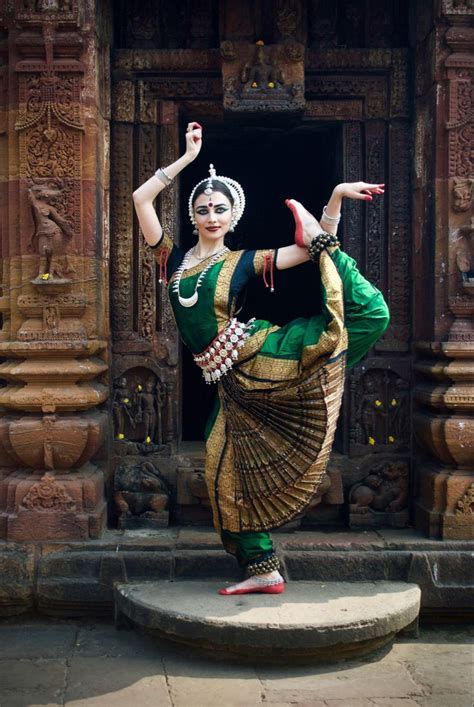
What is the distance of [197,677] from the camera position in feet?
14.5

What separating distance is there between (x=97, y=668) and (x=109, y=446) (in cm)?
171

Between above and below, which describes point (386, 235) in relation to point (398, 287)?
above

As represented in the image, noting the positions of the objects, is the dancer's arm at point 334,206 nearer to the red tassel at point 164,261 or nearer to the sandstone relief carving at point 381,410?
the red tassel at point 164,261

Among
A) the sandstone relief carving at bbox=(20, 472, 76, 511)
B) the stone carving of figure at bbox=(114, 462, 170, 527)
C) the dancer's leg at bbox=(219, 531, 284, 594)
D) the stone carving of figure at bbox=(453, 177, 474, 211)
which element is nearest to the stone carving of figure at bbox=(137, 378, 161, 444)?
the stone carving of figure at bbox=(114, 462, 170, 527)

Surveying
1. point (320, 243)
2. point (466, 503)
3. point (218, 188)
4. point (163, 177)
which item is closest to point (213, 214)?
point (218, 188)

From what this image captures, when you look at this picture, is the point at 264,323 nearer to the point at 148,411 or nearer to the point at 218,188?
the point at 218,188

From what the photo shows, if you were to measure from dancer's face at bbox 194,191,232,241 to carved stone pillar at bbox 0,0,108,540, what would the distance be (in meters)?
0.86

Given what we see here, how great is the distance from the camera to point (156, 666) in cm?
458

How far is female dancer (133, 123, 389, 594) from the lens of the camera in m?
4.73

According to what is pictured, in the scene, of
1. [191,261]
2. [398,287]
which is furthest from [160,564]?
[398,287]

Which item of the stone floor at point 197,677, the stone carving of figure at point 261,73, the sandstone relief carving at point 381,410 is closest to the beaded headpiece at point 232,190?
the stone carving of figure at point 261,73

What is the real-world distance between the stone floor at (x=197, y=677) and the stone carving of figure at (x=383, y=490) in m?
1.06

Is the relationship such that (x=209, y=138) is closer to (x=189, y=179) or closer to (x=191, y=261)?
(x=189, y=179)

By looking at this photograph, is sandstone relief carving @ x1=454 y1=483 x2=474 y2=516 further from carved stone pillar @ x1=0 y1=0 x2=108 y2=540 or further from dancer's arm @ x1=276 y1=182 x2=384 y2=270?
carved stone pillar @ x1=0 y1=0 x2=108 y2=540
